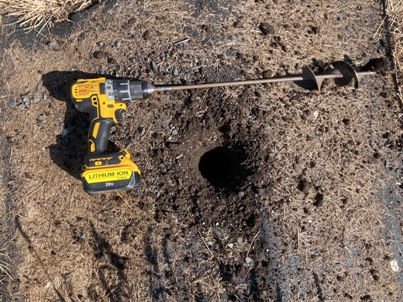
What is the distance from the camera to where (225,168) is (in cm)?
382

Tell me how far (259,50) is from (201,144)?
1048mm

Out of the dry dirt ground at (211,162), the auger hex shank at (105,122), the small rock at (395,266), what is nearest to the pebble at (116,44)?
the dry dirt ground at (211,162)

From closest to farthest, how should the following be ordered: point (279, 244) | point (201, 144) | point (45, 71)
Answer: point (279, 244) < point (201, 144) < point (45, 71)

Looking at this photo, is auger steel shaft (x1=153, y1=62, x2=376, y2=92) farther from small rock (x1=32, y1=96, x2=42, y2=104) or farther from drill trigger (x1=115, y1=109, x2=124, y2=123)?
small rock (x1=32, y1=96, x2=42, y2=104)

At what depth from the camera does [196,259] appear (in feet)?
11.6

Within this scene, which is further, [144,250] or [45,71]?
[45,71]

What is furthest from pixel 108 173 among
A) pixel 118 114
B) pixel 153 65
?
pixel 153 65

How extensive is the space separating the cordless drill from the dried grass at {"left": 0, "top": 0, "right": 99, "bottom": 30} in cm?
105

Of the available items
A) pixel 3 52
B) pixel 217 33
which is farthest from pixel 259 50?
pixel 3 52

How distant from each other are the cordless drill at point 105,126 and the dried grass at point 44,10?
1.05 meters

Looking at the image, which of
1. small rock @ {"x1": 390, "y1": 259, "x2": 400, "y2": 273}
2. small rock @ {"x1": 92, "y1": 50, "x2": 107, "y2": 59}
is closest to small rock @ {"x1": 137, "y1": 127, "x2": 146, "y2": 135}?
small rock @ {"x1": 92, "y1": 50, "x2": 107, "y2": 59}

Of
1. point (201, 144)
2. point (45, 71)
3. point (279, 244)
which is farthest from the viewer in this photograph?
point (45, 71)

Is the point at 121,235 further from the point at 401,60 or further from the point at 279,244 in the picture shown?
the point at 401,60

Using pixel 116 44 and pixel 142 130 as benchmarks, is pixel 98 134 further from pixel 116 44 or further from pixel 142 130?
pixel 116 44
